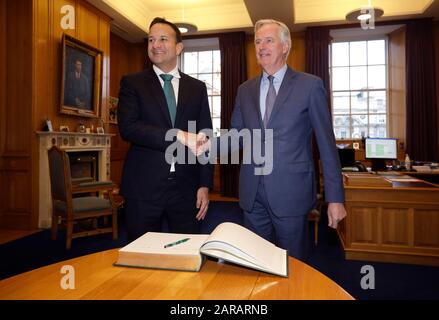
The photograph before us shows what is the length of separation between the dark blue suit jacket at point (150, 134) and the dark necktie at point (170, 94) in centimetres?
3

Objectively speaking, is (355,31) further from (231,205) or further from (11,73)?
(11,73)

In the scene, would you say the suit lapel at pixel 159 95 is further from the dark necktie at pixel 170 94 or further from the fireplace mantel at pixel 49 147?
the fireplace mantel at pixel 49 147

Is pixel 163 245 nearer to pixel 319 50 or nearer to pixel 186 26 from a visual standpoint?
pixel 186 26

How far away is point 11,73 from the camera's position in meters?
4.83

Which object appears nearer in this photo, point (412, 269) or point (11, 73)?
point (412, 269)

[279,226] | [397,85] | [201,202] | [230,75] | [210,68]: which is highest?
[210,68]

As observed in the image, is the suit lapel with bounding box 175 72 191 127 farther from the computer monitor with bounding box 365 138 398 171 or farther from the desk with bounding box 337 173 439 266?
the computer monitor with bounding box 365 138 398 171

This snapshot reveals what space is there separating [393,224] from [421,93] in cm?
458

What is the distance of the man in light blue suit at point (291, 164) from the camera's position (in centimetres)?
165

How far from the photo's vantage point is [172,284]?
83 centimetres

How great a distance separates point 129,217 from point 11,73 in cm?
431

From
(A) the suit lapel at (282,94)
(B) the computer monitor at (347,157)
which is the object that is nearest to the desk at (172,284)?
(A) the suit lapel at (282,94)

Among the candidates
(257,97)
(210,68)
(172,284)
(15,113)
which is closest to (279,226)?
(257,97)
